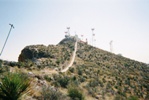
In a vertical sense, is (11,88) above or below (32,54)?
below

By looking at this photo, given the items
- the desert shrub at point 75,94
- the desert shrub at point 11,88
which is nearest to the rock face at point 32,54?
the desert shrub at point 75,94

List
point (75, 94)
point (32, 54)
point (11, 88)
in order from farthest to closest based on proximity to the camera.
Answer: point (32, 54)
point (75, 94)
point (11, 88)

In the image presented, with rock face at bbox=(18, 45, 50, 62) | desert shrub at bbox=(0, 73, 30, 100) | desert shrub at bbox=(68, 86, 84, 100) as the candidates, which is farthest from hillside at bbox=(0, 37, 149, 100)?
desert shrub at bbox=(0, 73, 30, 100)

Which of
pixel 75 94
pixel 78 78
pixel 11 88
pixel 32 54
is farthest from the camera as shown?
pixel 32 54

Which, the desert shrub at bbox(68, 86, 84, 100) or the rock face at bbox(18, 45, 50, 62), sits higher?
the rock face at bbox(18, 45, 50, 62)

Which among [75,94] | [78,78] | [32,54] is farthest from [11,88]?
[32,54]

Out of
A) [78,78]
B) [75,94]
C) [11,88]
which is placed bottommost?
[75,94]

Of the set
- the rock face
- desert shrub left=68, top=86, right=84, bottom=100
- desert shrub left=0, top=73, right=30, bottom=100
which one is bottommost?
desert shrub left=68, top=86, right=84, bottom=100

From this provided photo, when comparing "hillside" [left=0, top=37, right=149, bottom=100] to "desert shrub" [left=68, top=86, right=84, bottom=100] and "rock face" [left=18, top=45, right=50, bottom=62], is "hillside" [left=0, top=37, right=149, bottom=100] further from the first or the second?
"desert shrub" [left=68, top=86, right=84, bottom=100]

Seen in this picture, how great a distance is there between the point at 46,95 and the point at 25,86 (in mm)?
1429

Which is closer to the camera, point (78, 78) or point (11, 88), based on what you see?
point (11, 88)

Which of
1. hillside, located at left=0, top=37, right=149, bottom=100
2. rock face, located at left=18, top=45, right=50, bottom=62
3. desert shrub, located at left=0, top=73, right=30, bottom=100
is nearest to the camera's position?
desert shrub, located at left=0, top=73, right=30, bottom=100

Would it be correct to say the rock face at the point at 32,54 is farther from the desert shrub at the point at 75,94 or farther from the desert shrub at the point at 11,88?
the desert shrub at the point at 11,88

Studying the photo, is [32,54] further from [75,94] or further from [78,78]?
[75,94]
